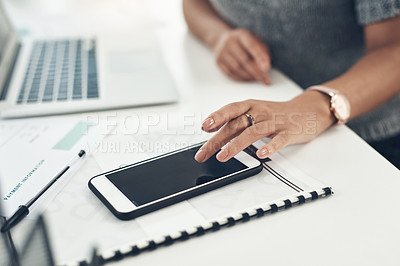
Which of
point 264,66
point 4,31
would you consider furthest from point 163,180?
point 4,31

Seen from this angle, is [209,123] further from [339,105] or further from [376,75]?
[376,75]

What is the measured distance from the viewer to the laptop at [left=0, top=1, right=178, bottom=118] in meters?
0.71

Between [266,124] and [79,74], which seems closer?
[266,124]

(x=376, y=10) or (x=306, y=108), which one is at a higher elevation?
(x=376, y=10)

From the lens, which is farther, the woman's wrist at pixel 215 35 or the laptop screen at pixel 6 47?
the woman's wrist at pixel 215 35

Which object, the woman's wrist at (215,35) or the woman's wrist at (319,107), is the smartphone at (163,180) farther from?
the woman's wrist at (215,35)

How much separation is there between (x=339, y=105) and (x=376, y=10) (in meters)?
0.18

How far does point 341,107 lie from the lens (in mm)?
645

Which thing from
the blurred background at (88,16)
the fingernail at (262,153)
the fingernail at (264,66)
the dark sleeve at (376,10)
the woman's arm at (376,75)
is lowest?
the blurred background at (88,16)

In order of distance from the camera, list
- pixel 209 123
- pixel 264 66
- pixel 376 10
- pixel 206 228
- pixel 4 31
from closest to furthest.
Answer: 1. pixel 206 228
2. pixel 209 123
3. pixel 376 10
4. pixel 264 66
5. pixel 4 31

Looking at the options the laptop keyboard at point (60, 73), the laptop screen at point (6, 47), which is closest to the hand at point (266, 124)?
the laptop keyboard at point (60, 73)

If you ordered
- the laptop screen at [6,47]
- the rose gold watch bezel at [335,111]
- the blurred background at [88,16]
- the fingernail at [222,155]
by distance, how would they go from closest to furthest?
1. the fingernail at [222,155]
2. the rose gold watch bezel at [335,111]
3. the laptop screen at [6,47]
4. the blurred background at [88,16]

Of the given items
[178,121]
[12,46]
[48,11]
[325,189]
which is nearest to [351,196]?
[325,189]

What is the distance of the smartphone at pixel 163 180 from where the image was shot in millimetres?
475
